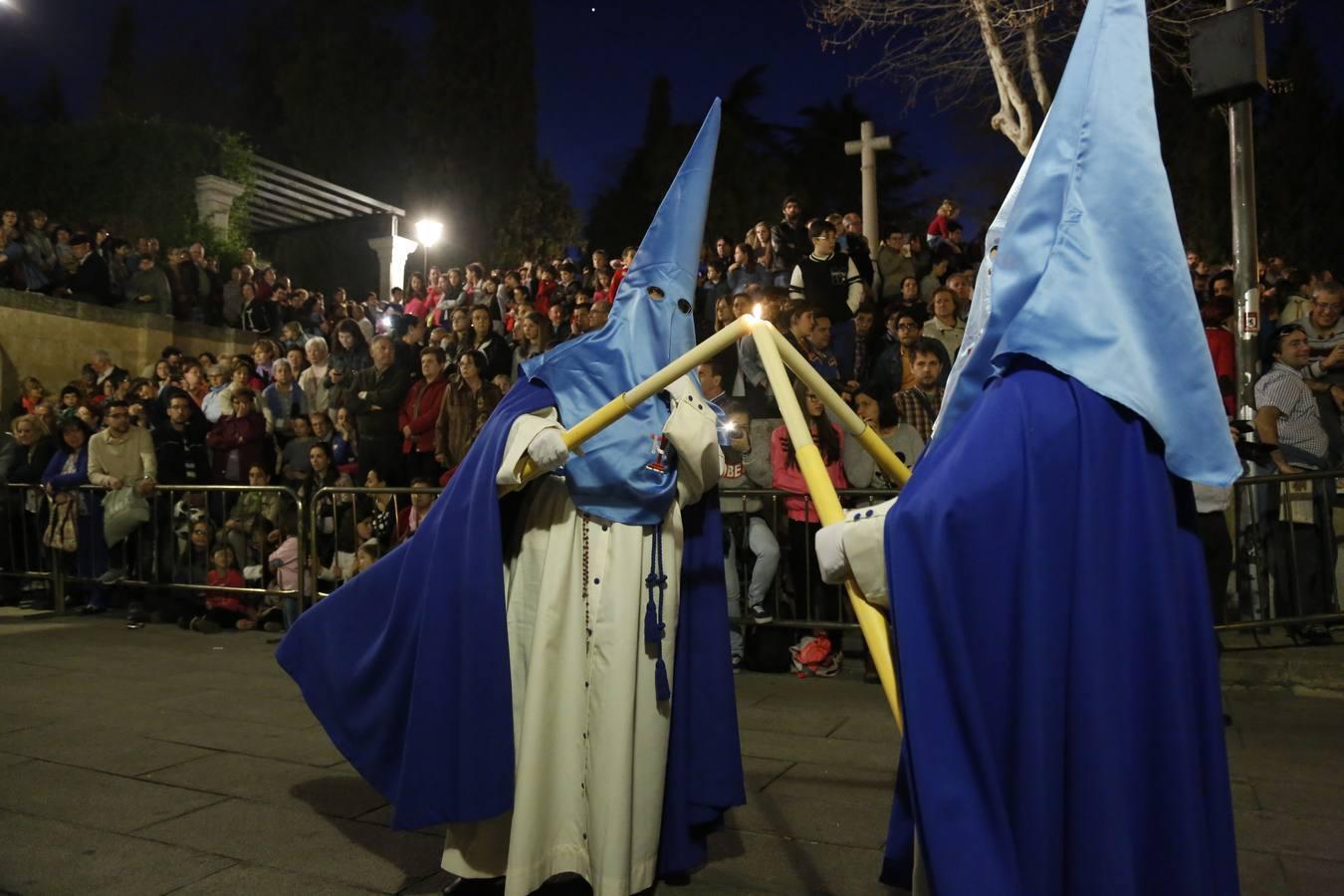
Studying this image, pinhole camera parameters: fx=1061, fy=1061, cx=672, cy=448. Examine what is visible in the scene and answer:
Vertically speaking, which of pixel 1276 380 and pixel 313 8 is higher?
pixel 313 8

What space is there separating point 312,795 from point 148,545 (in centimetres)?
587

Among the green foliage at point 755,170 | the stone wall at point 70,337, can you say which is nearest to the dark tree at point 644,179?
the green foliage at point 755,170

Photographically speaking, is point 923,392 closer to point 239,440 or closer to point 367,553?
point 367,553

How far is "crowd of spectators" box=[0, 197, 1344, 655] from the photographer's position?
23.7 feet

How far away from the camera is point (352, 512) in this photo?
825cm

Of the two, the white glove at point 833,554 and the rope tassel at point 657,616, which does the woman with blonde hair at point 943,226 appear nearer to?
the rope tassel at point 657,616

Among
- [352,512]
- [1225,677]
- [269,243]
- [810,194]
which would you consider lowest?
[1225,677]

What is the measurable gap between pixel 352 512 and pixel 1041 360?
23.1 ft

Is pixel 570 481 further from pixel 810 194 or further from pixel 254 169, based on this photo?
pixel 810 194

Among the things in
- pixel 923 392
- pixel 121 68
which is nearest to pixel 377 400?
pixel 923 392

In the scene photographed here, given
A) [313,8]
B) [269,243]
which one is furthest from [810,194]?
[313,8]

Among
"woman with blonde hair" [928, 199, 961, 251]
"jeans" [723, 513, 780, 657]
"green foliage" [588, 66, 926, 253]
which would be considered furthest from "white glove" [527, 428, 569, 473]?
"green foliage" [588, 66, 926, 253]

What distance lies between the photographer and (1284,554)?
264 inches

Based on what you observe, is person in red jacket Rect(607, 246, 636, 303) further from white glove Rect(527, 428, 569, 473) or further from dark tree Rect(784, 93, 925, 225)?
dark tree Rect(784, 93, 925, 225)
